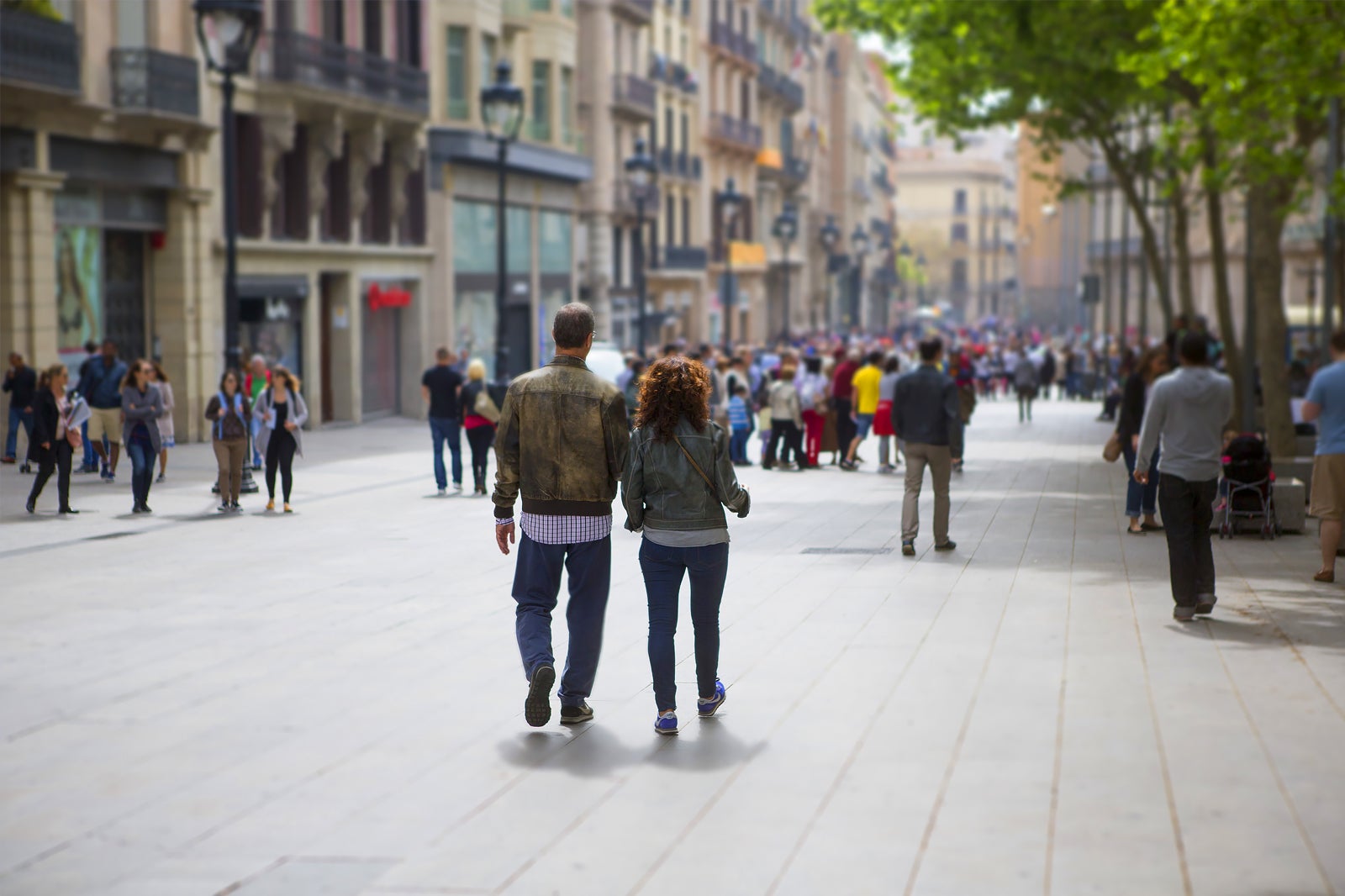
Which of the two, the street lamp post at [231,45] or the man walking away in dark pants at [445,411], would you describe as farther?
the man walking away in dark pants at [445,411]

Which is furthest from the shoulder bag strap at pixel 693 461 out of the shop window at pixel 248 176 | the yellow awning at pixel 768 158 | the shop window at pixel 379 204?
the yellow awning at pixel 768 158

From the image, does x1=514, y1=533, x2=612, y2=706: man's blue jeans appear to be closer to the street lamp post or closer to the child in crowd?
the street lamp post

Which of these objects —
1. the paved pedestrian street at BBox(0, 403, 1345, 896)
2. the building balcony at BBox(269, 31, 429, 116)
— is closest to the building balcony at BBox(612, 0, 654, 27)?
the building balcony at BBox(269, 31, 429, 116)

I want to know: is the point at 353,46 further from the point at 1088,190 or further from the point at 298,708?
the point at 298,708

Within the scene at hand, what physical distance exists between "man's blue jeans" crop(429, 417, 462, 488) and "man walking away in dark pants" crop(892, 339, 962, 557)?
7.77 metres

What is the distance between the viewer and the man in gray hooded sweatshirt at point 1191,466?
11133 millimetres

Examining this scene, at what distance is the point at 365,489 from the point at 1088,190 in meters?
19.1

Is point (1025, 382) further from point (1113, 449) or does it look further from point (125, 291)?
point (1113, 449)

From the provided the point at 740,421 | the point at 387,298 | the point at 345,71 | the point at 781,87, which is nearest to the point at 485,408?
the point at 740,421

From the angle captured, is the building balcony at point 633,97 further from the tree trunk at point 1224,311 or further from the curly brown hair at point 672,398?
the curly brown hair at point 672,398

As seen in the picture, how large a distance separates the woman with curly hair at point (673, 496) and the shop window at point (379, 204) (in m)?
31.5

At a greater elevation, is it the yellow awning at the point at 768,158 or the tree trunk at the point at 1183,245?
the yellow awning at the point at 768,158

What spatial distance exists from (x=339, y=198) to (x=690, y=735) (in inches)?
1215

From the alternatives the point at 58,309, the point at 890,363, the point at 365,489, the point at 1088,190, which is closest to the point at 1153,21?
the point at 890,363
